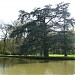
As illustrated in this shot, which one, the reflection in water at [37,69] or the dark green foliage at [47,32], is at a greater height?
the dark green foliage at [47,32]

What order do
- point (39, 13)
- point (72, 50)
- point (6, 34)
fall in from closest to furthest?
1. point (72, 50)
2. point (39, 13)
3. point (6, 34)

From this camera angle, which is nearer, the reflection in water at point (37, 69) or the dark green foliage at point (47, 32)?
the reflection in water at point (37, 69)

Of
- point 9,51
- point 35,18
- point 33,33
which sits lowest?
point 9,51

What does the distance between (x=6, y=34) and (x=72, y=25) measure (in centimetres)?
2405

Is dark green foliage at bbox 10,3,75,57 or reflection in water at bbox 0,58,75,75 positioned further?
dark green foliage at bbox 10,3,75,57

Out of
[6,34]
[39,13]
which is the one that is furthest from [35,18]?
[6,34]

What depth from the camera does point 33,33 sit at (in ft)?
104

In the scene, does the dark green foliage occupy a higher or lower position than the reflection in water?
higher

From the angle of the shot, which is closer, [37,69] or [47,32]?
[37,69]

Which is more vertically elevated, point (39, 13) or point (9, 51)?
point (39, 13)

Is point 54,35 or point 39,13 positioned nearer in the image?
point 54,35

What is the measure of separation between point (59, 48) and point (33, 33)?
445 cm

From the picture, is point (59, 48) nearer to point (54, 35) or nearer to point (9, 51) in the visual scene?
point (54, 35)

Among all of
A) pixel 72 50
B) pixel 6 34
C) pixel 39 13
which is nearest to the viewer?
pixel 72 50
